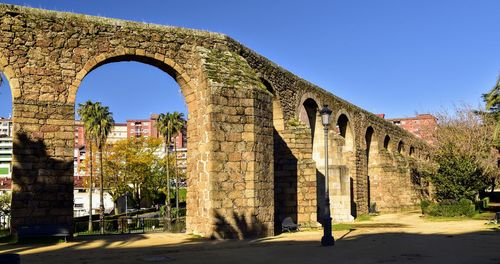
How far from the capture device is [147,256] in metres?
10.0

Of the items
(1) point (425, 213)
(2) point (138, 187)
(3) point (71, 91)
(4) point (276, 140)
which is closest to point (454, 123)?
(1) point (425, 213)

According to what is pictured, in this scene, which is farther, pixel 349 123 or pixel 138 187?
pixel 138 187

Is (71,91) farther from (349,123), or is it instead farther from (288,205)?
(349,123)

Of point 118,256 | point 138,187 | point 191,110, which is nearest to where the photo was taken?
point 118,256

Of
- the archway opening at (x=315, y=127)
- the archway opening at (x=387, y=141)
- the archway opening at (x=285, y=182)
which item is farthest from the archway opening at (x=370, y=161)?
the archway opening at (x=285, y=182)

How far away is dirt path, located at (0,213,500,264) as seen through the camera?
31.1 ft

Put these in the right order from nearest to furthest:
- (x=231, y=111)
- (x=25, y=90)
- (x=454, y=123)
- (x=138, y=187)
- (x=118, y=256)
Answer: (x=118, y=256)
(x=25, y=90)
(x=231, y=111)
(x=454, y=123)
(x=138, y=187)

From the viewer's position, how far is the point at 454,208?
23047 mm

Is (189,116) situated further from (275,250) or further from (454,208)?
(454,208)

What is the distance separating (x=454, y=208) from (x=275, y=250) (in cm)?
1489

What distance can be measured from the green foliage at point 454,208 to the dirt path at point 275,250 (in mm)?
9161

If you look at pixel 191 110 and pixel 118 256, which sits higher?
pixel 191 110

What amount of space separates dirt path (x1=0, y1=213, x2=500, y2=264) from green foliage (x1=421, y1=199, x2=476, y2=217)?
9.16 m

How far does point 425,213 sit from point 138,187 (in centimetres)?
3225
